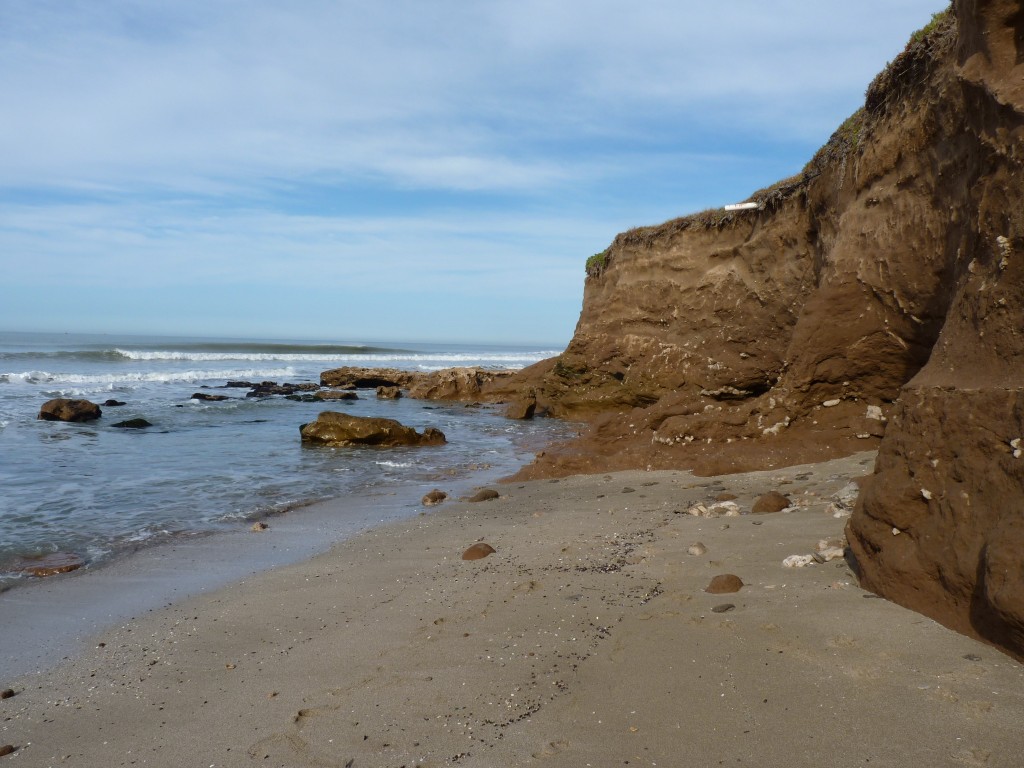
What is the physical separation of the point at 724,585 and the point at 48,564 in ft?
17.2

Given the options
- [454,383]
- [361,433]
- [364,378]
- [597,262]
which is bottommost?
[361,433]

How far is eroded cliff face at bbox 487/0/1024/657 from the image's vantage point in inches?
130

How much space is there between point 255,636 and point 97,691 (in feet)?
2.76

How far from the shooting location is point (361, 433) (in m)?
13.2

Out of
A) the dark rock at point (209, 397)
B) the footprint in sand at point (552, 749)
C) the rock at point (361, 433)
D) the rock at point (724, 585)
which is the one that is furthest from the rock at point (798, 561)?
the dark rock at point (209, 397)

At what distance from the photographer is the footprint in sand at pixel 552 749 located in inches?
104

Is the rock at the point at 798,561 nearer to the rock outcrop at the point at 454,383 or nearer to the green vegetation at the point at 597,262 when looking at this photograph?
the green vegetation at the point at 597,262

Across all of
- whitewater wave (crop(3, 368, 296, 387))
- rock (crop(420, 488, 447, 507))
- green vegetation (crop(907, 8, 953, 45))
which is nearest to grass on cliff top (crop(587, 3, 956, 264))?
green vegetation (crop(907, 8, 953, 45))

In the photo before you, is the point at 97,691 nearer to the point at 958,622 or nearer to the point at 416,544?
the point at 416,544

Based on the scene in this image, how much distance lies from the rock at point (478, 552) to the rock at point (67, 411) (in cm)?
1426

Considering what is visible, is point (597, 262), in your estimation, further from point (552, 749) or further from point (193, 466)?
point (552, 749)

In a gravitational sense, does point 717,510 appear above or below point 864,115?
below

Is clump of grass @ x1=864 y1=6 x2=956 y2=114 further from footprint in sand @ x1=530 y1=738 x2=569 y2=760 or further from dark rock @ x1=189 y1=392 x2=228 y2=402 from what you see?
dark rock @ x1=189 y1=392 x2=228 y2=402

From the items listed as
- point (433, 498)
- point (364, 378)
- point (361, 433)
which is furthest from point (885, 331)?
point (364, 378)
